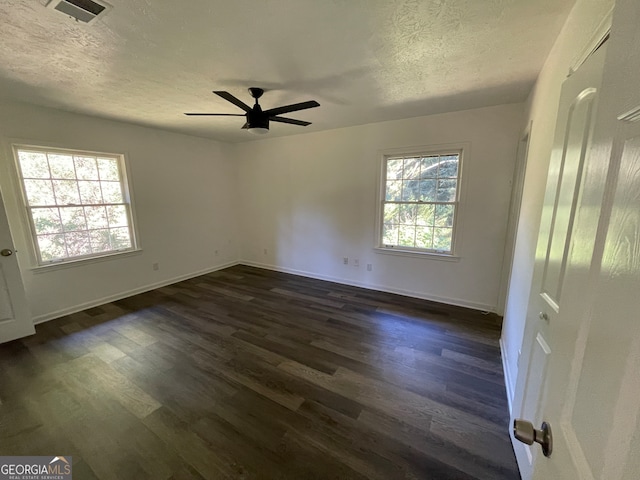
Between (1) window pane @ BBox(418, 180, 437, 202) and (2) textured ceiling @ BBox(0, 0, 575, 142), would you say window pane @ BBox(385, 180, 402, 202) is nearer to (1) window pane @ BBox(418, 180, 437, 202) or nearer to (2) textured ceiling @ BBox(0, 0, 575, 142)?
(1) window pane @ BBox(418, 180, 437, 202)

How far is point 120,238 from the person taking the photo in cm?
373

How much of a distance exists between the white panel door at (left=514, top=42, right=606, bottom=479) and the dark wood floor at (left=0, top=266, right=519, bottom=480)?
526mm

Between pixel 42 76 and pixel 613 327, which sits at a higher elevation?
pixel 42 76

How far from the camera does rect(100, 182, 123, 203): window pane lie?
3.51 m

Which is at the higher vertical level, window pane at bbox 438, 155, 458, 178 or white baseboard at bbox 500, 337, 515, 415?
window pane at bbox 438, 155, 458, 178

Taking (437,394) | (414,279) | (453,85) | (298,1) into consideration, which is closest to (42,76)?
(298,1)

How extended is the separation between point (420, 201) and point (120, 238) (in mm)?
4331

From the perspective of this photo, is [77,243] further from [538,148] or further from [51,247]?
[538,148]

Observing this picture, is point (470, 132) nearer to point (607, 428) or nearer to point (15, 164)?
point (607, 428)

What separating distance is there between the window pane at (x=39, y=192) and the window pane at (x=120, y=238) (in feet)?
2.44

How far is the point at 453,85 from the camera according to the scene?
2.34 metres

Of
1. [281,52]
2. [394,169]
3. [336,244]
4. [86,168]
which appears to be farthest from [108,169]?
[394,169]

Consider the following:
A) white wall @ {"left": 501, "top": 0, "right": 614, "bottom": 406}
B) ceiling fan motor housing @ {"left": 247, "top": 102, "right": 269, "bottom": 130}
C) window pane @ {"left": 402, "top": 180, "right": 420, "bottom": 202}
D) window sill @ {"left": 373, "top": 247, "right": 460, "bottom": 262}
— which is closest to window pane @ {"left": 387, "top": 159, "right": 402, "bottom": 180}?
window pane @ {"left": 402, "top": 180, "right": 420, "bottom": 202}

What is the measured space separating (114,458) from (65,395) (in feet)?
2.86
